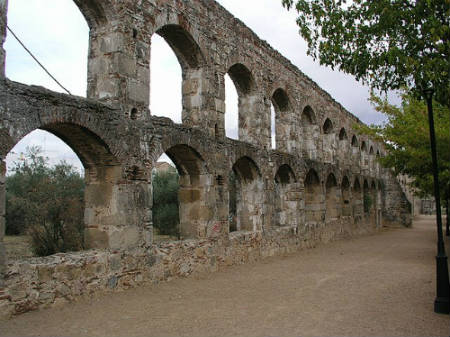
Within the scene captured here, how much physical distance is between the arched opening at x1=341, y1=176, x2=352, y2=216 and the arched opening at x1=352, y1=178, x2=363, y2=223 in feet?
4.28

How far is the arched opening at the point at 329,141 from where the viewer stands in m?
17.8

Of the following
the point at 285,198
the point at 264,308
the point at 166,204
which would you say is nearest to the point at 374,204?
the point at 285,198

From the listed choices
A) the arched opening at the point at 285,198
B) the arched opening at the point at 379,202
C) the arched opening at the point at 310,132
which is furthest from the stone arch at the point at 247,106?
the arched opening at the point at 379,202

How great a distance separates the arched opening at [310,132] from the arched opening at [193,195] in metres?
7.59

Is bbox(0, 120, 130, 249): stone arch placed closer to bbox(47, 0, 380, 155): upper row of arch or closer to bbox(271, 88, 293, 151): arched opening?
bbox(47, 0, 380, 155): upper row of arch

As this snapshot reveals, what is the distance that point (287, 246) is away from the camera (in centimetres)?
1299

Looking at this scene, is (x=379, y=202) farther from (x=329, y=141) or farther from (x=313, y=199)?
(x=313, y=199)

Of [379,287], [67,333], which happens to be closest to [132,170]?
[67,333]

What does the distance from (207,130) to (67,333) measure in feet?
18.7

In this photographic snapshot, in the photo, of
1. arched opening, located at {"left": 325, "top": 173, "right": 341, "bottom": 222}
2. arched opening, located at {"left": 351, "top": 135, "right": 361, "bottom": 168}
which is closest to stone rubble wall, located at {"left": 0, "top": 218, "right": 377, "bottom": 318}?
arched opening, located at {"left": 325, "top": 173, "right": 341, "bottom": 222}

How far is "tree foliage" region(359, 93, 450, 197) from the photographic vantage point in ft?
35.0

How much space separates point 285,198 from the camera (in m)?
13.8

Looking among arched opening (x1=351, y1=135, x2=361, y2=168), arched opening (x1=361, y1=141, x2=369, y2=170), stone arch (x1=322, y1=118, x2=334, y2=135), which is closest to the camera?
stone arch (x1=322, y1=118, x2=334, y2=135)

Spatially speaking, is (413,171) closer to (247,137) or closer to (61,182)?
(247,137)
